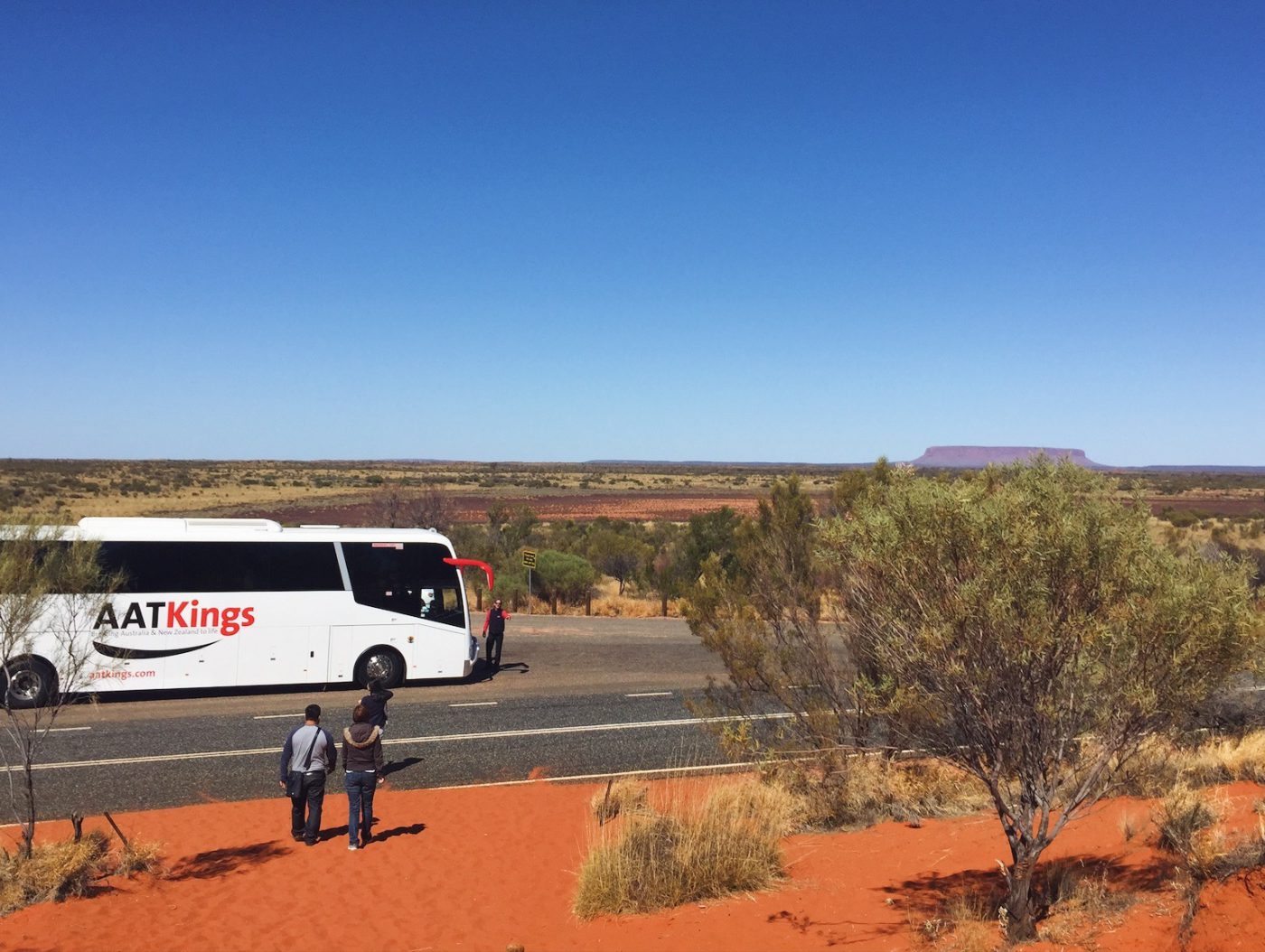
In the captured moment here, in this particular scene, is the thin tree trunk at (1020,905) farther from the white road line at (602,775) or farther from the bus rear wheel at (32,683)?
the bus rear wheel at (32,683)

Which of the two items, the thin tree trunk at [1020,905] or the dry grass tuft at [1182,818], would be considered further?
the dry grass tuft at [1182,818]

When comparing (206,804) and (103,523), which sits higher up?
(103,523)

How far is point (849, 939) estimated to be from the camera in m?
7.14

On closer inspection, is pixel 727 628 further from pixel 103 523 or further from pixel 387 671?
pixel 103 523

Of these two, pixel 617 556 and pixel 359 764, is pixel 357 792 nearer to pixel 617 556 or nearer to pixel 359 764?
pixel 359 764

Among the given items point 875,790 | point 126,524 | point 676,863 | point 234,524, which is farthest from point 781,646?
point 126,524

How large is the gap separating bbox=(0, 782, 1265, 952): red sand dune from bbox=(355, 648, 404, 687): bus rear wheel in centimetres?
628

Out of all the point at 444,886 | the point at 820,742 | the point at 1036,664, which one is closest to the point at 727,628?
the point at 820,742

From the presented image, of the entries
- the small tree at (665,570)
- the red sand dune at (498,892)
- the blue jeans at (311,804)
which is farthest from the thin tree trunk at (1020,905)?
the small tree at (665,570)

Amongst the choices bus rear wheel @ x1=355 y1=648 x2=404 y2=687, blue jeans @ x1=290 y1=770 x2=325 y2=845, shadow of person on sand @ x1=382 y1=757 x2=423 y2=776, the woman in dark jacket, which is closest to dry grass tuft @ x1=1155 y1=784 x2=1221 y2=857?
the woman in dark jacket

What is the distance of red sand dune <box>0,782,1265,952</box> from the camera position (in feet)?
24.6

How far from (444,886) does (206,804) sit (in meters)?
3.91

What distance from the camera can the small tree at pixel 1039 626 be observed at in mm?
5688

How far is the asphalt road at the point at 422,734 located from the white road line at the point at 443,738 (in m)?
0.04
